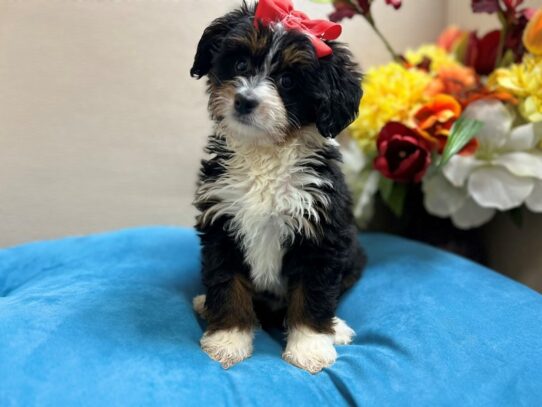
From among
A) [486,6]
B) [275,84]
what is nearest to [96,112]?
[275,84]

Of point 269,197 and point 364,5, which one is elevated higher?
point 364,5

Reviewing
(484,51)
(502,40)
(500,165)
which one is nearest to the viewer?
(500,165)

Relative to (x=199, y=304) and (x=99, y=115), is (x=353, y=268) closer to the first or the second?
(x=199, y=304)

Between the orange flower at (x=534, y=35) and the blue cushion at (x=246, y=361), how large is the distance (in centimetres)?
92

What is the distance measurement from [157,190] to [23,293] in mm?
910

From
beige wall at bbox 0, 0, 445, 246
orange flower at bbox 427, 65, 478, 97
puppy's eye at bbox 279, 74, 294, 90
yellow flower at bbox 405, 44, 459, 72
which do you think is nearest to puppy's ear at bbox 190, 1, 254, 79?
puppy's eye at bbox 279, 74, 294, 90

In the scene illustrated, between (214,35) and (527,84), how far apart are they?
131cm

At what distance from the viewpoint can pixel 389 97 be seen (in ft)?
7.83

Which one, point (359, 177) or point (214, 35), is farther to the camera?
point (359, 177)

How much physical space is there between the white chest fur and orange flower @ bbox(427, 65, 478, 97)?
1.01 meters

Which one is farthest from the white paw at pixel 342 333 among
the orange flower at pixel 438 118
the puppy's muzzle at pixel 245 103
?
the orange flower at pixel 438 118

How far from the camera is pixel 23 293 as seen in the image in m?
1.71

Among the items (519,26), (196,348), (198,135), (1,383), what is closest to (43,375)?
(1,383)

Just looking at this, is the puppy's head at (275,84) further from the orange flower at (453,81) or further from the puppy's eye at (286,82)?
the orange flower at (453,81)
